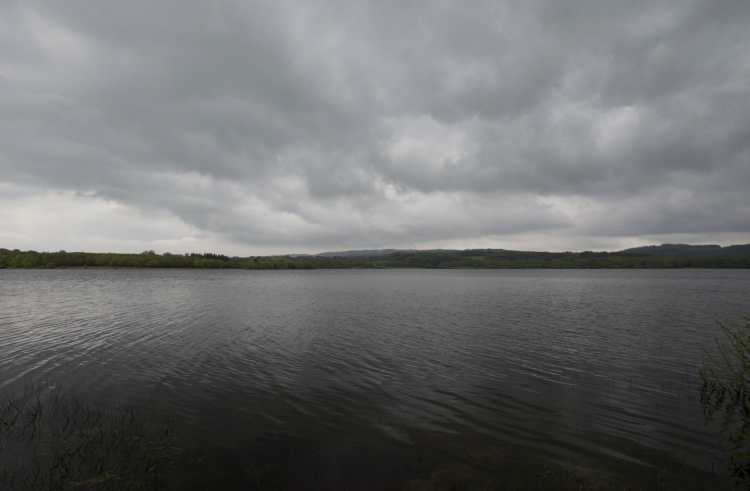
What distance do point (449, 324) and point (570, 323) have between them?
986cm

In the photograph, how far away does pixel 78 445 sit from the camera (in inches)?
330

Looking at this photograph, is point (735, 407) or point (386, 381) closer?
point (735, 407)

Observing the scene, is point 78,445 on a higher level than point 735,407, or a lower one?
higher

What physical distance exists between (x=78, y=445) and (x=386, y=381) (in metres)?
9.49

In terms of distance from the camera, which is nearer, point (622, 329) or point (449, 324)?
point (622, 329)

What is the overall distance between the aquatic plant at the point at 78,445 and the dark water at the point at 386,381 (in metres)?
0.85

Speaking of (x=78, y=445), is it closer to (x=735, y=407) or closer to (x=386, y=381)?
(x=386, y=381)

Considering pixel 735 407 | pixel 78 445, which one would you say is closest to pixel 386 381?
pixel 78 445

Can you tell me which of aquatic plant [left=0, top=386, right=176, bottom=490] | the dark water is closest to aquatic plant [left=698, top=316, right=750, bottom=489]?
the dark water

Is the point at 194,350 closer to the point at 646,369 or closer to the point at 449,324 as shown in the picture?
the point at 449,324

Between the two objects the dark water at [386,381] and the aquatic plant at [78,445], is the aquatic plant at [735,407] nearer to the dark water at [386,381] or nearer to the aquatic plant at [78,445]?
the dark water at [386,381]

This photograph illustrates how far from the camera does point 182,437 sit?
8.93m

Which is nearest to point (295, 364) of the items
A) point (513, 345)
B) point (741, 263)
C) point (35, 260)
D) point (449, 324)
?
point (513, 345)

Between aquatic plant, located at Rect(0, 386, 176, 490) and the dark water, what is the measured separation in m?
0.85
